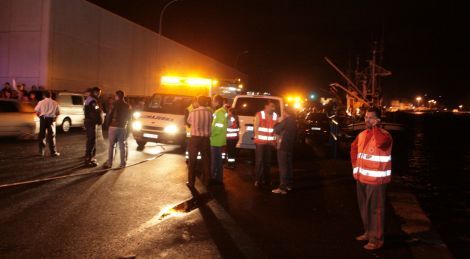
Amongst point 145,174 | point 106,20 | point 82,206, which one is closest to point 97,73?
point 106,20

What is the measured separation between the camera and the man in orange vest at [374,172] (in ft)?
19.7

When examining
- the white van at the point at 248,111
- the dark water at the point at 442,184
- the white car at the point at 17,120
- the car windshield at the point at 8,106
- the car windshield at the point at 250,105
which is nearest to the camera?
the dark water at the point at 442,184

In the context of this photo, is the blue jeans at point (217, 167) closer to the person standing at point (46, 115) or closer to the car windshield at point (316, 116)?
the person standing at point (46, 115)

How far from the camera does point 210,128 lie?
9992mm

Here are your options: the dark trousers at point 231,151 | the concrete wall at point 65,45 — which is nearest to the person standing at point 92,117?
the dark trousers at point 231,151

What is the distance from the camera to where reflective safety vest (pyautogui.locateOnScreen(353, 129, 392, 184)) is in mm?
6016

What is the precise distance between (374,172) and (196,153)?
14.9ft

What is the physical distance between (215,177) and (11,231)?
192 inches

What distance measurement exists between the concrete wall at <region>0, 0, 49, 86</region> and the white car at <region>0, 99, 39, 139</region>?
10.2 meters

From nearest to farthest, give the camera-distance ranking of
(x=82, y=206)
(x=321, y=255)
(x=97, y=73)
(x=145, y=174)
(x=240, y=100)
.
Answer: (x=321, y=255)
(x=82, y=206)
(x=145, y=174)
(x=240, y=100)
(x=97, y=73)

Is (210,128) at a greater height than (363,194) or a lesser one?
greater

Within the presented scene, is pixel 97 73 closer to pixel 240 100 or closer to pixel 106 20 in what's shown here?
pixel 106 20

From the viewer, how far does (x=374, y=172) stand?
19.8 feet

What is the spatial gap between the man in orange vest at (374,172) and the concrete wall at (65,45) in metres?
13.4
